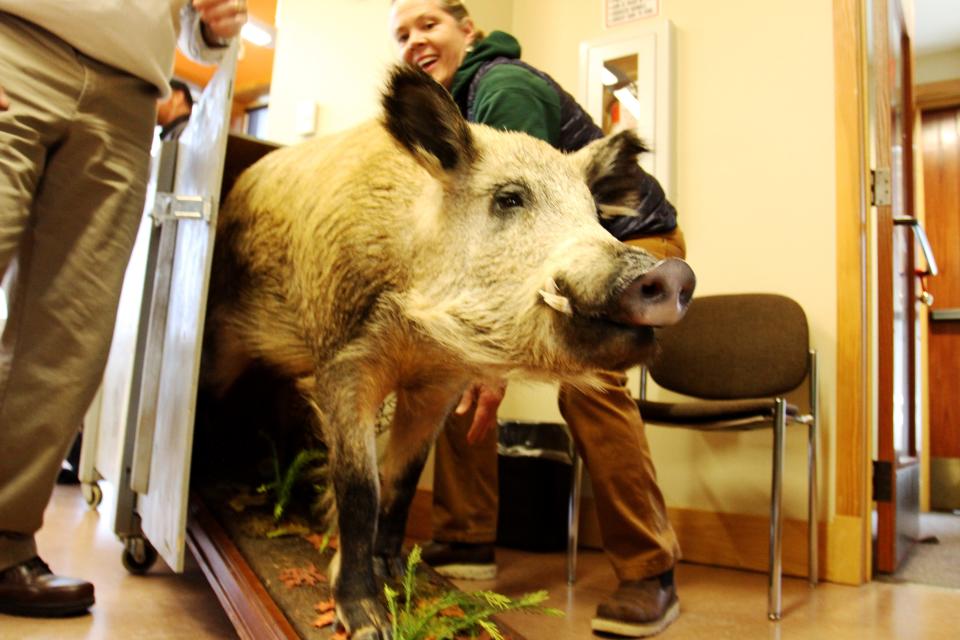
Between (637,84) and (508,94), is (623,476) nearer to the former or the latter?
(508,94)

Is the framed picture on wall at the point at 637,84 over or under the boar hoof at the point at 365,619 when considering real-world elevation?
over

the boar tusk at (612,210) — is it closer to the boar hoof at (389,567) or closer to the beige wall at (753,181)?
the boar hoof at (389,567)

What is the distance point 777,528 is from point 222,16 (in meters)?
1.80

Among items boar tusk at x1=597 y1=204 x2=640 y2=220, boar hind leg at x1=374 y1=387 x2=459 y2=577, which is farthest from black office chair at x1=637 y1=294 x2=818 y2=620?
boar hind leg at x1=374 y1=387 x2=459 y2=577

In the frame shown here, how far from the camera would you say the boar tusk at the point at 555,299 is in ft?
3.46

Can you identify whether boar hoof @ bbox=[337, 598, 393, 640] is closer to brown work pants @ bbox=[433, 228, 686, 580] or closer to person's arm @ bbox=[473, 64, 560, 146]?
brown work pants @ bbox=[433, 228, 686, 580]

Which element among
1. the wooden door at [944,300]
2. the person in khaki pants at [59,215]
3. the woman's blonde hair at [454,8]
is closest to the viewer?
the person in khaki pants at [59,215]

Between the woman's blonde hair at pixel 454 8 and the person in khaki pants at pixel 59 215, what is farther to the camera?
the woman's blonde hair at pixel 454 8

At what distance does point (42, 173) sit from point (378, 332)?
0.73m

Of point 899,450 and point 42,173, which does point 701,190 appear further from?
point 42,173

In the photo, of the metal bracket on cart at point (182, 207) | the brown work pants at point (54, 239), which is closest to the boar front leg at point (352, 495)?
the metal bracket on cart at point (182, 207)

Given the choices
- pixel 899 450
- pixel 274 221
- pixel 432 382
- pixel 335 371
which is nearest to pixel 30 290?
pixel 274 221

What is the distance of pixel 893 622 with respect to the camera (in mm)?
1870

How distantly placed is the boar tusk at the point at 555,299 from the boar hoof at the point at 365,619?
0.55 metres
